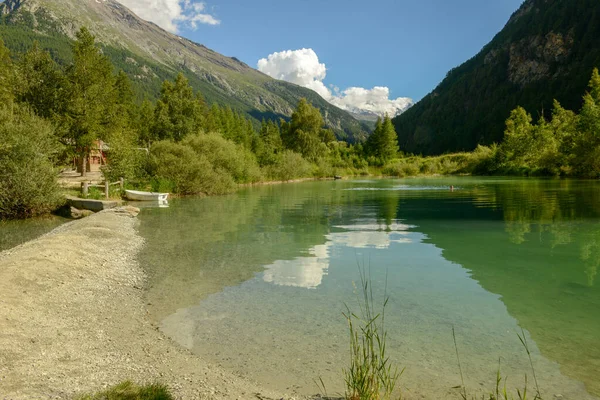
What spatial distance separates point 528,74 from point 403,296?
18366 centimetres

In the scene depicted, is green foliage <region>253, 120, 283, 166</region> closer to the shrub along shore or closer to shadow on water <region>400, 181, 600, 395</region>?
the shrub along shore

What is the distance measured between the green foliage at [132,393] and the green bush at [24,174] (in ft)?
73.8

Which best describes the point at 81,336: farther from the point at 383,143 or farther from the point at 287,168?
the point at 383,143

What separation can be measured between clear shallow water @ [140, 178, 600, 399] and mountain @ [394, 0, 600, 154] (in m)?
126

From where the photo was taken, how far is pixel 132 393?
4.91 metres

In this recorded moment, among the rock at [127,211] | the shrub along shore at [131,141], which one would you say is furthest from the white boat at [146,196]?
the rock at [127,211]

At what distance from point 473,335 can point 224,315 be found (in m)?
4.96

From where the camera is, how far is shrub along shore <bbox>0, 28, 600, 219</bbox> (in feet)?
80.0

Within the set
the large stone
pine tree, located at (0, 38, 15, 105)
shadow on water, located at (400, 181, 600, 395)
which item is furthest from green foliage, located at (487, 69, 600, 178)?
pine tree, located at (0, 38, 15, 105)

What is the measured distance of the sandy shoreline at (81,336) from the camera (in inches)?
215

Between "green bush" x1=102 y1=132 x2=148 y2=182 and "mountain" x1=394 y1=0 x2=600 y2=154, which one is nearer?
"green bush" x1=102 y1=132 x2=148 y2=182

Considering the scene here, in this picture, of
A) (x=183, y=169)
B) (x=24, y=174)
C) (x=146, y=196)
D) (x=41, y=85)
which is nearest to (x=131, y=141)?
(x=183, y=169)

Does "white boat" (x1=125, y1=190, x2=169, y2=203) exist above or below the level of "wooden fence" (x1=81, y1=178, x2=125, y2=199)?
below

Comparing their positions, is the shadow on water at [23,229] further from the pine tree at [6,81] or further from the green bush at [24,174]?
the pine tree at [6,81]
